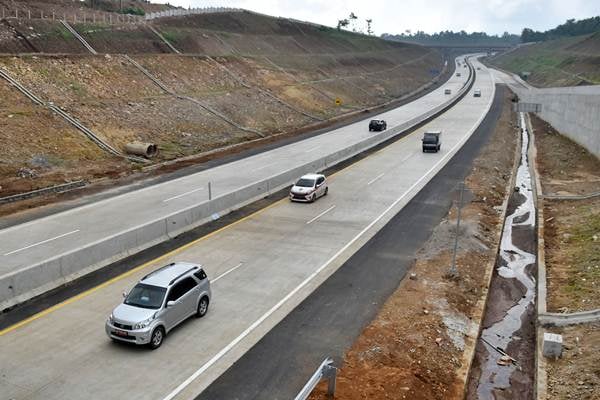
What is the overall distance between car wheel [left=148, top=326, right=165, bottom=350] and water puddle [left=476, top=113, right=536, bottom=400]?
8867mm

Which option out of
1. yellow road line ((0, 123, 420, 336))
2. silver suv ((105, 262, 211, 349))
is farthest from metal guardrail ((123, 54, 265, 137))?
silver suv ((105, 262, 211, 349))

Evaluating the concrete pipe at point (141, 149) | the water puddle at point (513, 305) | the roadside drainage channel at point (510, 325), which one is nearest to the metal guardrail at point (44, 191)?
the concrete pipe at point (141, 149)

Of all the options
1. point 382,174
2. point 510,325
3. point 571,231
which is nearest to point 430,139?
point 382,174

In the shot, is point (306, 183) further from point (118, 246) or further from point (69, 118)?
point (69, 118)

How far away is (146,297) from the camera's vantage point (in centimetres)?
1527

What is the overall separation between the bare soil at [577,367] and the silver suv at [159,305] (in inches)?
404

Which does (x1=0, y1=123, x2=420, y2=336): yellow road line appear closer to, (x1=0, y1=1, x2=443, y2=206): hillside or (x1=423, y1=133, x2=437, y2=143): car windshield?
(x1=0, y1=1, x2=443, y2=206): hillside

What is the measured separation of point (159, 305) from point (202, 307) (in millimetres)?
2055

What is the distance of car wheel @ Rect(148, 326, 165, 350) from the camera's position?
1461cm

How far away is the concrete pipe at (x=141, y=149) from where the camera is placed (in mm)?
40944

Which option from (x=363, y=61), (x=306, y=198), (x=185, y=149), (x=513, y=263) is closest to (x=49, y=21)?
(x=185, y=149)

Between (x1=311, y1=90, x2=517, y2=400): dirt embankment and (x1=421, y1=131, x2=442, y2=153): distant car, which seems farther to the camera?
(x1=421, y1=131, x2=442, y2=153): distant car

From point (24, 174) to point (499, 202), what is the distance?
30.0 m

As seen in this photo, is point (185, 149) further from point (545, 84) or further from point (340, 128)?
point (545, 84)
